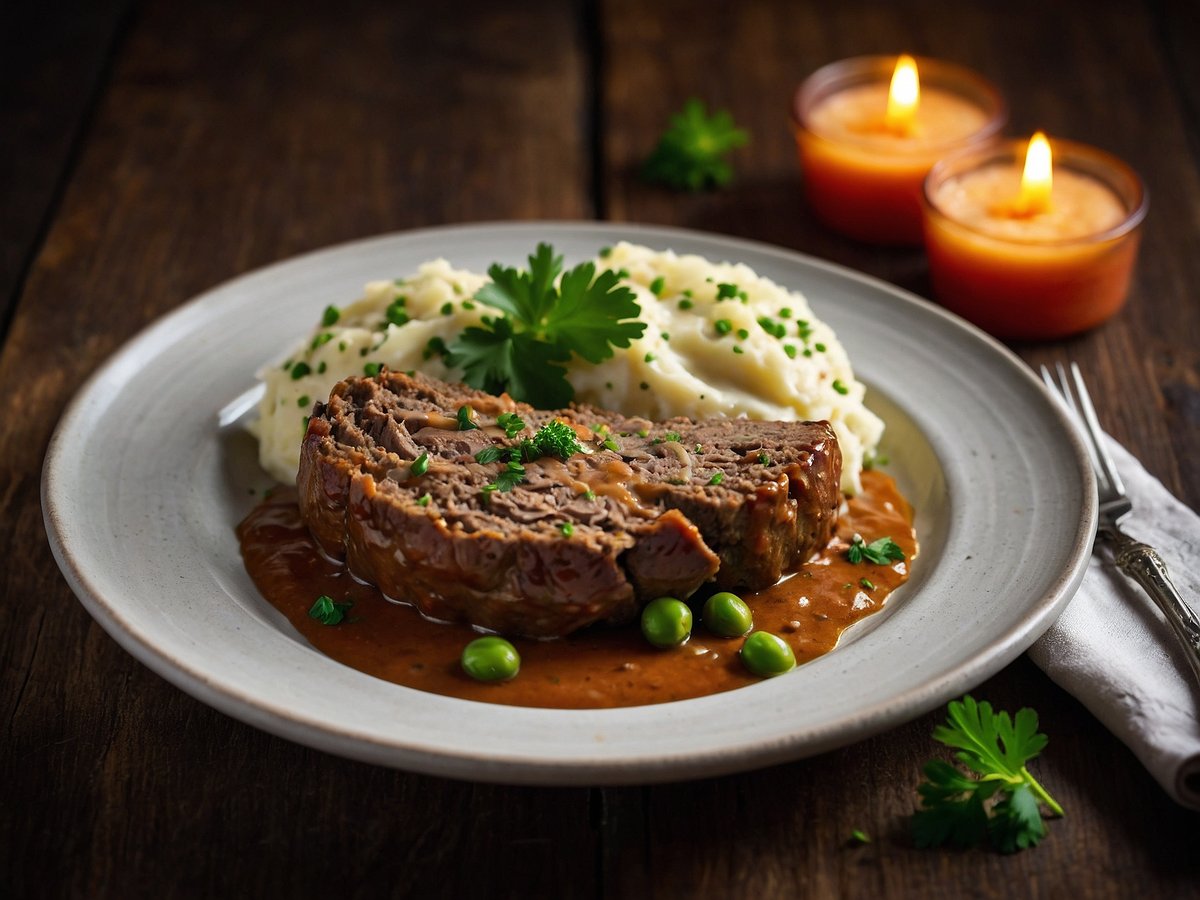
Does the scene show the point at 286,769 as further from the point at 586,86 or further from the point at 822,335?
the point at 586,86

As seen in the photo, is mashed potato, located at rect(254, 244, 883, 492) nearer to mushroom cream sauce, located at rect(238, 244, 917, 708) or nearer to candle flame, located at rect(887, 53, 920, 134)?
mushroom cream sauce, located at rect(238, 244, 917, 708)

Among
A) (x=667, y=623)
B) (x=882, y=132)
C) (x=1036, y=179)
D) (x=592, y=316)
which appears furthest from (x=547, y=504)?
(x=882, y=132)

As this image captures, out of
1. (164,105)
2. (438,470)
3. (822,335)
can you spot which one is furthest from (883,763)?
(164,105)

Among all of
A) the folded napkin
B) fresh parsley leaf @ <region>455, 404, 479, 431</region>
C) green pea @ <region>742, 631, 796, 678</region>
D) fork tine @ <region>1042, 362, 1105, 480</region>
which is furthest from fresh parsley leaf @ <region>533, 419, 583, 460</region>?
fork tine @ <region>1042, 362, 1105, 480</region>

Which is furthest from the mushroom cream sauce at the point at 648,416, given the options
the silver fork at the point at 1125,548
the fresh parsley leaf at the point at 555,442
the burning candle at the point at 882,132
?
the burning candle at the point at 882,132

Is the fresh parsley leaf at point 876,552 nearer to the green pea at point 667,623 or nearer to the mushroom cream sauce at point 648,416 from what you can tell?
the mushroom cream sauce at point 648,416
